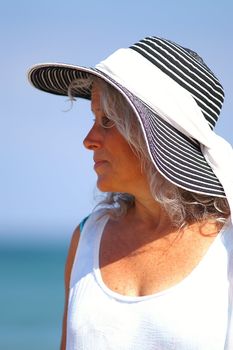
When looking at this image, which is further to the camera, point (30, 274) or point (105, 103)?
point (30, 274)

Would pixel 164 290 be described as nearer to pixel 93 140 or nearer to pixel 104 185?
pixel 104 185

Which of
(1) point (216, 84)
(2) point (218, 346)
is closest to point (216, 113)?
(1) point (216, 84)

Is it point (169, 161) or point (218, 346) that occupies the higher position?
point (169, 161)

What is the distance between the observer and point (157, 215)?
345 cm

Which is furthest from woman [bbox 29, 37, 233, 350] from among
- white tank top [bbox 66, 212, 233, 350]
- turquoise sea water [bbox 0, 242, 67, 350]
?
turquoise sea water [bbox 0, 242, 67, 350]

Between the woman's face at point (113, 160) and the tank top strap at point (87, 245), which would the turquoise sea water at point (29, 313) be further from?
the woman's face at point (113, 160)

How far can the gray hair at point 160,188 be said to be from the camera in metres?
3.29

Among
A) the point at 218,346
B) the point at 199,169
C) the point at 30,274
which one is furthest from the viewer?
the point at 30,274

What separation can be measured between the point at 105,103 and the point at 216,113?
0.38 m

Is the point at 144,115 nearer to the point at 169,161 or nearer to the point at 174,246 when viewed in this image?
the point at 169,161

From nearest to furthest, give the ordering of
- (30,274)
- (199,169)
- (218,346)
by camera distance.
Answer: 1. (218,346)
2. (199,169)
3. (30,274)

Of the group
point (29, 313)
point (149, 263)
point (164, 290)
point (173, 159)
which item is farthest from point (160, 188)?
point (29, 313)

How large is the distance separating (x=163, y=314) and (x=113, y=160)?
0.53 m

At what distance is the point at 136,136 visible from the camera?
3301 millimetres
